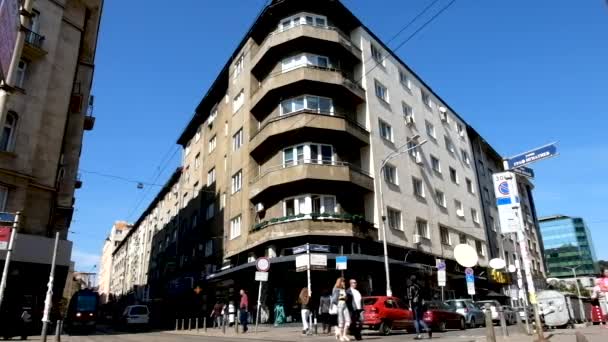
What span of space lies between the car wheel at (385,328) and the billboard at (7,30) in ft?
50.5

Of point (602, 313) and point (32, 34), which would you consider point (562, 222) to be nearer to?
point (602, 313)

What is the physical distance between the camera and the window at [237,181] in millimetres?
31097

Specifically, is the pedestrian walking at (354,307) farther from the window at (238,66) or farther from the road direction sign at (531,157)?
the window at (238,66)

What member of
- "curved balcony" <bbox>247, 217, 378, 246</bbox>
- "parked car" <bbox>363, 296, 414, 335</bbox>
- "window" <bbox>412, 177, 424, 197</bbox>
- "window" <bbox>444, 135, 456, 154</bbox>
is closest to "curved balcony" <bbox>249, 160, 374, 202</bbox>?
"curved balcony" <bbox>247, 217, 378, 246</bbox>

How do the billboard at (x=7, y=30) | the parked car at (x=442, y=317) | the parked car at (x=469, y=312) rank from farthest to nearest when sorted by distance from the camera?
the parked car at (x=469, y=312) → the parked car at (x=442, y=317) → the billboard at (x=7, y=30)

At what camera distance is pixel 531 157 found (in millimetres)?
10680

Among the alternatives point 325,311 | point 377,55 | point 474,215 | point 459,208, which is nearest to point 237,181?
point 377,55

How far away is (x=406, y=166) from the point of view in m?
32.8

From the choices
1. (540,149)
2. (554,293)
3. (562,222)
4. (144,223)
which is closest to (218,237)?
(554,293)

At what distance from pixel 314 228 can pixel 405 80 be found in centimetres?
1944

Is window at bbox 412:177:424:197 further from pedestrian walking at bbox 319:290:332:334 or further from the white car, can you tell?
the white car

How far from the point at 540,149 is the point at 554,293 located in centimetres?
1170

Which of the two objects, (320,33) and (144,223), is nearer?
(320,33)

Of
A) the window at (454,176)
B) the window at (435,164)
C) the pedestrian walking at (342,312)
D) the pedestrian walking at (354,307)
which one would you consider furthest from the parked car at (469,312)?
the window at (454,176)
